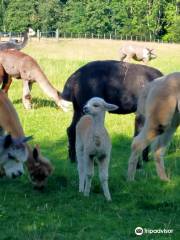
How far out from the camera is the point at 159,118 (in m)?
8.79

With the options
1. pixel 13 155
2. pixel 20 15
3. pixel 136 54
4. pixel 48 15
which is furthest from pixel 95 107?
pixel 20 15

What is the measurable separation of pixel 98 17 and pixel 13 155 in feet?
Answer: 262

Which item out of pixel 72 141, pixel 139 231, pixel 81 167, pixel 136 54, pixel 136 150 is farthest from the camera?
pixel 136 54

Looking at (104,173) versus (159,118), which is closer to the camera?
(104,173)

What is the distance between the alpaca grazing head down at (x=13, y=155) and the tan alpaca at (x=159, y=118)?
1735mm

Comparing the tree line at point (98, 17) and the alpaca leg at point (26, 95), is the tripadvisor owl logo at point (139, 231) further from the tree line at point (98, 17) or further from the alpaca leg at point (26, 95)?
the tree line at point (98, 17)

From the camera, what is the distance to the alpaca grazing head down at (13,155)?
25.9 feet

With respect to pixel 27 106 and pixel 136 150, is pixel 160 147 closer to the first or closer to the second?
pixel 136 150

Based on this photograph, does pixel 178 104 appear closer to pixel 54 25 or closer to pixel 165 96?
pixel 165 96

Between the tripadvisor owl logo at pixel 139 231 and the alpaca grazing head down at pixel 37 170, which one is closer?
the tripadvisor owl logo at pixel 139 231

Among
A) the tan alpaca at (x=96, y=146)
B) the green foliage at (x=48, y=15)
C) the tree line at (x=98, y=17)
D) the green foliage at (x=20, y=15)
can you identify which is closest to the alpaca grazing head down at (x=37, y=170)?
the tan alpaca at (x=96, y=146)

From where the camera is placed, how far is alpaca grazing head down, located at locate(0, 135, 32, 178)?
790 centimetres

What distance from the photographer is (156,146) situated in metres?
9.38

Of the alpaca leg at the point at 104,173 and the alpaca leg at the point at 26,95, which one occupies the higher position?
the alpaca leg at the point at 104,173
